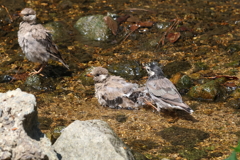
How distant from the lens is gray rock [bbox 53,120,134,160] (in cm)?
378

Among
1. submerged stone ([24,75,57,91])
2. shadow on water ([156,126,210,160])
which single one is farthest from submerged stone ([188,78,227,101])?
submerged stone ([24,75,57,91])

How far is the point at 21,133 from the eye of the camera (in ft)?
10.5

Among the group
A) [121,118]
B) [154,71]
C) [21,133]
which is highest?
[21,133]

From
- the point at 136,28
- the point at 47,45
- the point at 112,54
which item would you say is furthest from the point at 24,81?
the point at 136,28

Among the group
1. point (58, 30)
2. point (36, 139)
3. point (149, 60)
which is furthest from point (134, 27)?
point (36, 139)

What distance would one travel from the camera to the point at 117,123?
5773 mm

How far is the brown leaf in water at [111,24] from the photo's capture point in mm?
9681

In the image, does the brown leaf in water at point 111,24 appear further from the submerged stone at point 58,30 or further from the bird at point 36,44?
the bird at point 36,44

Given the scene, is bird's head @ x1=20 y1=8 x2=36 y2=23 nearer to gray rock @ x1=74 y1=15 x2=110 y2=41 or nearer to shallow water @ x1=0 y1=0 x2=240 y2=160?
shallow water @ x1=0 y1=0 x2=240 y2=160

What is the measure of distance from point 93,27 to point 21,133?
6817 millimetres

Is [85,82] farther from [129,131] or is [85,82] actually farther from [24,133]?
[24,133]

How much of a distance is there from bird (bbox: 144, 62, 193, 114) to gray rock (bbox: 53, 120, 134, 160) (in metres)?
2.39

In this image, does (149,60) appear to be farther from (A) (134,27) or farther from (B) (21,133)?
(B) (21,133)

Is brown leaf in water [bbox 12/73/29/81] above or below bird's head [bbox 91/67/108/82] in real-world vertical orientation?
below
